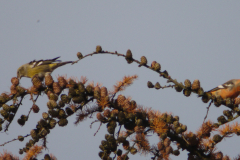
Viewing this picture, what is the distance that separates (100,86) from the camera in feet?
9.42

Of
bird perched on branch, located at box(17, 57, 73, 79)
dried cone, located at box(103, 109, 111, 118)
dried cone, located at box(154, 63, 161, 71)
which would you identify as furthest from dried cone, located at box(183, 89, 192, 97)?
bird perched on branch, located at box(17, 57, 73, 79)

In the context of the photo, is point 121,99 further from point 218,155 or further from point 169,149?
point 218,155

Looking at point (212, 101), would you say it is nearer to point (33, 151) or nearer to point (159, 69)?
point (159, 69)

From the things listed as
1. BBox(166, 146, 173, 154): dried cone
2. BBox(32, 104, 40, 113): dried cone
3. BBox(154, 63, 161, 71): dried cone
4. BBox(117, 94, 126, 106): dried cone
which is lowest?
BBox(166, 146, 173, 154): dried cone

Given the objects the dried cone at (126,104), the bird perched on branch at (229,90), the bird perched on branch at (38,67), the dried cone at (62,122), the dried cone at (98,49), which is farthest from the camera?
the bird perched on branch at (38,67)

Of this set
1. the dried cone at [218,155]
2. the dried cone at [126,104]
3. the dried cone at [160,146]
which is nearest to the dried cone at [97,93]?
the dried cone at [126,104]

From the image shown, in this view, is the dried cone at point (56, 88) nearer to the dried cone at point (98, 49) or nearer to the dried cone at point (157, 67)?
the dried cone at point (98, 49)

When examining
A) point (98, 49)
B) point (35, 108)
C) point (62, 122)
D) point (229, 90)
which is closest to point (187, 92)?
point (98, 49)

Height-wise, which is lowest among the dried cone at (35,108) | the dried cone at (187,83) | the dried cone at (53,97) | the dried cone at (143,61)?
the dried cone at (35,108)

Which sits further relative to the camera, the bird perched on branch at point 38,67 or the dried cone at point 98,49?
the bird perched on branch at point 38,67

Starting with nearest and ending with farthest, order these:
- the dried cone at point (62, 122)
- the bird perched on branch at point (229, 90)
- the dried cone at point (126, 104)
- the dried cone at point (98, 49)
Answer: the dried cone at point (62, 122) < the dried cone at point (126, 104) < the dried cone at point (98, 49) < the bird perched on branch at point (229, 90)

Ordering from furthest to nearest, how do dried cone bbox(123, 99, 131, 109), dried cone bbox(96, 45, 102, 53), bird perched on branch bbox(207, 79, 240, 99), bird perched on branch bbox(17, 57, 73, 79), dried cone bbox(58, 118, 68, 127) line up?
1. bird perched on branch bbox(17, 57, 73, 79)
2. bird perched on branch bbox(207, 79, 240, 99)
3. dried cone bbox(96, 45, 102, 53)
4. dried cone bbox(123, 99, 131, 109)
5. dried cone bbox(58, 118, 68, 127)

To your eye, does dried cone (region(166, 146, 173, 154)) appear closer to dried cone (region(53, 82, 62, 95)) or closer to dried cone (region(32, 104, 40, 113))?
dried cone (region(53, 82, 62, 95))

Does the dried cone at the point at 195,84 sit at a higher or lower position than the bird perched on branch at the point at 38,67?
lower
